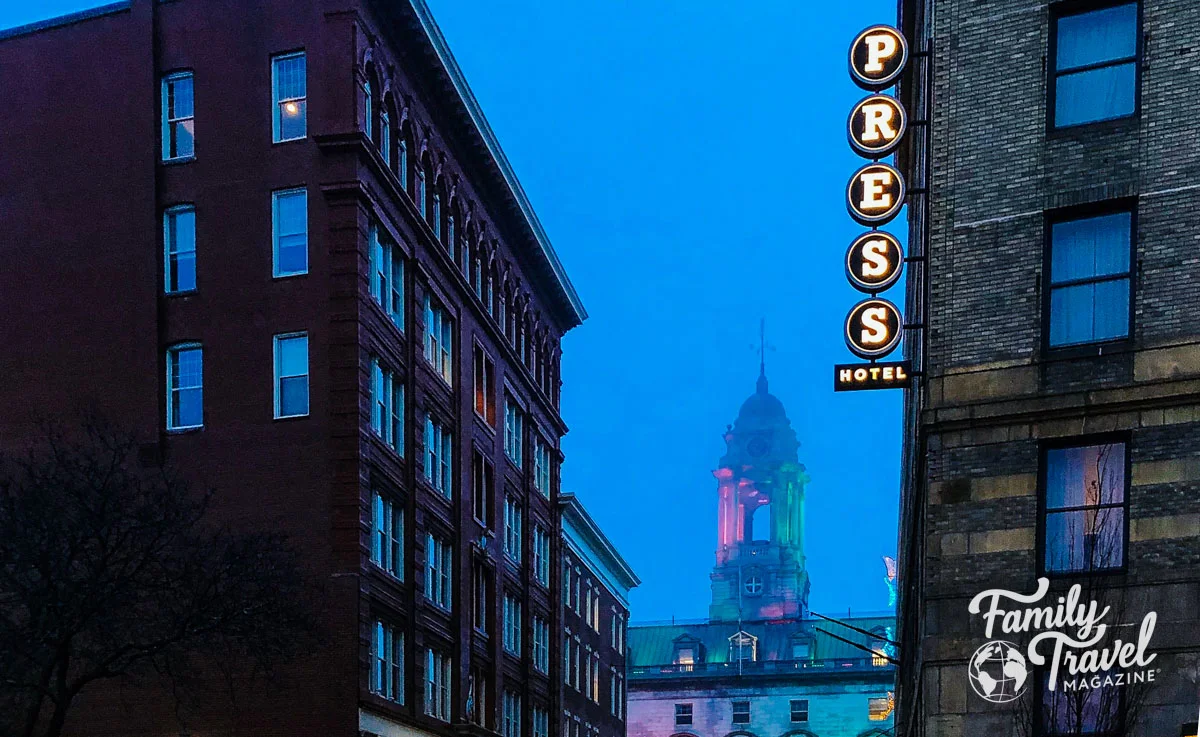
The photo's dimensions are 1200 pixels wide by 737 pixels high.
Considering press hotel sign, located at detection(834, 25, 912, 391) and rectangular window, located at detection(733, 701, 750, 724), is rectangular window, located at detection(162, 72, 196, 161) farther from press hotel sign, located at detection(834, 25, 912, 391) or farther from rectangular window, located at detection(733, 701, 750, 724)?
rectangular window, located at detection(733, 701, 750, 724)

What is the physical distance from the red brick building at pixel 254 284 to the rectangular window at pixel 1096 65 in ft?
86.8

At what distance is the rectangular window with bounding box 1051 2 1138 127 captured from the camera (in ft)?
91.1

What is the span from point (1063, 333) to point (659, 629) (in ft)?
441

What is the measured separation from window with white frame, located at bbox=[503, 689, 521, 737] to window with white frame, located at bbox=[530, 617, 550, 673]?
13.2 feet

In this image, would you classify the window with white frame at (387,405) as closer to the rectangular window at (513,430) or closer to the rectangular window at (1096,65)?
the rectangular window at (513,430)

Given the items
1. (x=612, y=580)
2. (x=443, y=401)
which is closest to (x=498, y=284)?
(x=443, y=401)

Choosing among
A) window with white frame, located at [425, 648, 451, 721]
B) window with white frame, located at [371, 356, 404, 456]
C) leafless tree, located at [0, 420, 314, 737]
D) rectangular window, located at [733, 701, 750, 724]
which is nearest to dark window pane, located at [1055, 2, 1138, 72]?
leafless tree, located at [0, 420, 314, 737]

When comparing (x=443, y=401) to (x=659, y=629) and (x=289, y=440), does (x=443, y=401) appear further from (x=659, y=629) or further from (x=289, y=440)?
(x=659, y=629)

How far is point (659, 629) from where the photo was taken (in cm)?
15988

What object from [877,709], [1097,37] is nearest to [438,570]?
[1097,37]

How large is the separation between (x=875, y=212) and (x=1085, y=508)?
6.38 m

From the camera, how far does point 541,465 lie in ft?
263

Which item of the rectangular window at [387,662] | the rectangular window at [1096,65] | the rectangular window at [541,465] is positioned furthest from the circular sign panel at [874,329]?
the rectangular window at [541,465]

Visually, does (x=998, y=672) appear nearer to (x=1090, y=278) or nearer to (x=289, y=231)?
(x=1090, y=278)
